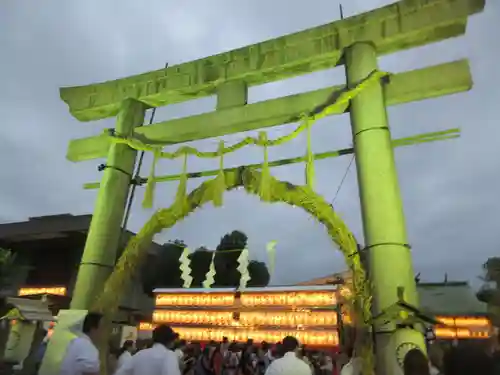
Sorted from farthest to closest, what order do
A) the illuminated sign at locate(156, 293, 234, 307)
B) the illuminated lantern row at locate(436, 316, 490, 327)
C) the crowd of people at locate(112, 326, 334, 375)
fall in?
the illuminated lantern row at locate(436, 316, 490, 327)
the illuminated sign at locate(156, 293, 234, 307)
the crowd of people at locate(112, 326, 334, 375)

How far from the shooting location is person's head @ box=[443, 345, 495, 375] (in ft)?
6.95

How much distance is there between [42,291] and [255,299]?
11.2 meters

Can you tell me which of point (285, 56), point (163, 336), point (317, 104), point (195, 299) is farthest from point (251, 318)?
point (163, 336)

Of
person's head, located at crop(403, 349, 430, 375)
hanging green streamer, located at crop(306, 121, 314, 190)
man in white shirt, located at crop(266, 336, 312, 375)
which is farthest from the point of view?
hanging green streamer, located at crop(306, 121, 314, 190)

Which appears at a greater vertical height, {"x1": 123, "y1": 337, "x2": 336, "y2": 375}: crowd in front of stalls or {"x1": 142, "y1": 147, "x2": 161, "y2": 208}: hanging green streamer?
{"x1": 142, "y1": 147, "x2": 161, "y2": 208}: hanging green streamer

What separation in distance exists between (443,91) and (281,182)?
8.73 feet

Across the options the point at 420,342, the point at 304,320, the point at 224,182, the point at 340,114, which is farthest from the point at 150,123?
the point at 304,320

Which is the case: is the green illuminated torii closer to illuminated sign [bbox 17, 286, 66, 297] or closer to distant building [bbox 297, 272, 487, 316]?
distant building [bbox 297, 272, 487, 316]

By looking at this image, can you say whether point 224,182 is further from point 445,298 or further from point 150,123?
point 445,298

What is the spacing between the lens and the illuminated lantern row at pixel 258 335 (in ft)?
33.5

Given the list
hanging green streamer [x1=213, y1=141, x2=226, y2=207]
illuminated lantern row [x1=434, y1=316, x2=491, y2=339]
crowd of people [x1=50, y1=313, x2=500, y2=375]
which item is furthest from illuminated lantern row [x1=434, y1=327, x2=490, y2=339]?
hanging green streamer [x1=213, y1=141, x2=226, y2=207]

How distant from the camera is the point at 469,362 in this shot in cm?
214

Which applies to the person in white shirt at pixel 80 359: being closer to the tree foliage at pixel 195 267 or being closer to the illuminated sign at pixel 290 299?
the illuminated sign at pixel 290 299

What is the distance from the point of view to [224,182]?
6.06 m
